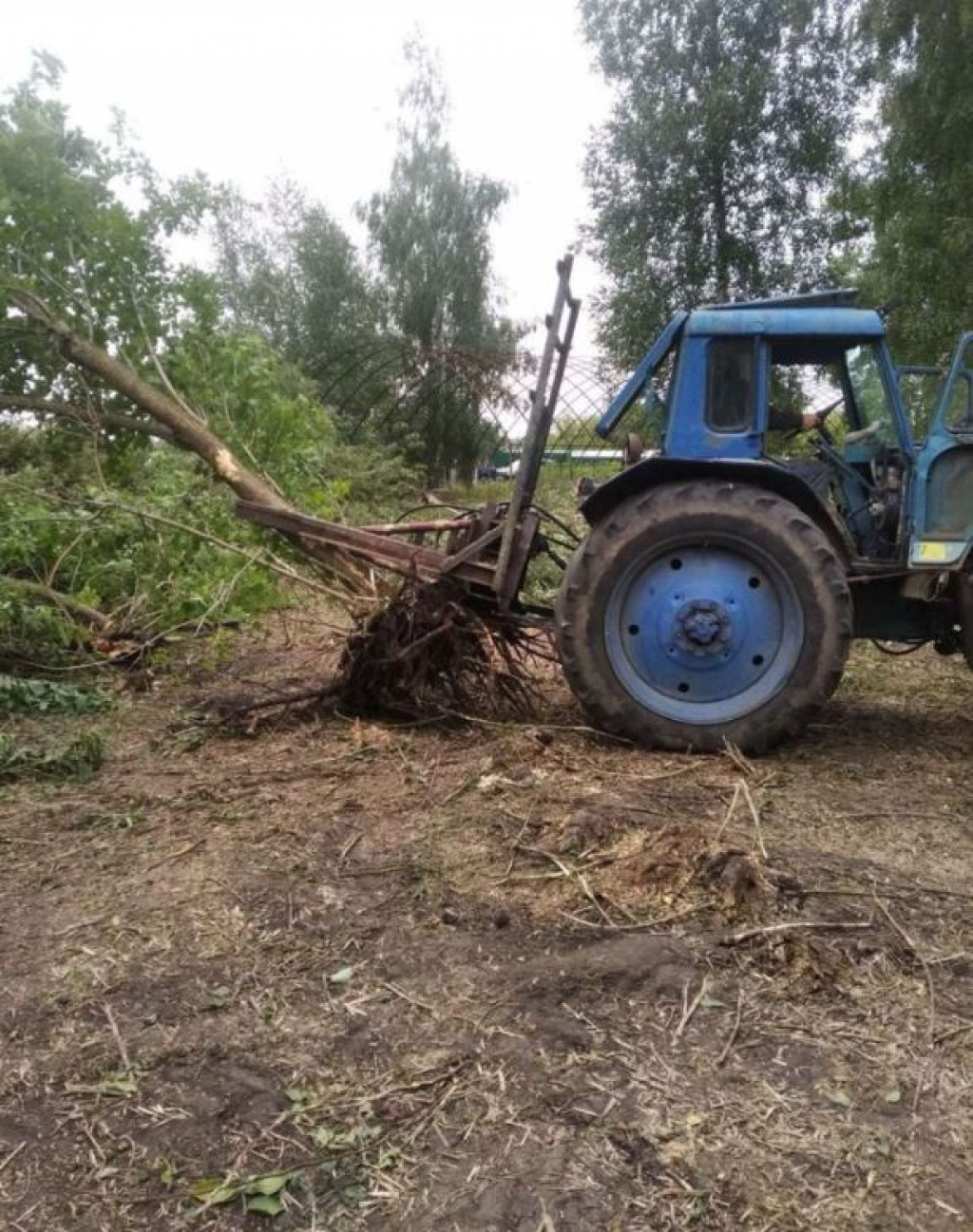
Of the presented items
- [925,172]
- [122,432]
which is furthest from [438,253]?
[122,432]

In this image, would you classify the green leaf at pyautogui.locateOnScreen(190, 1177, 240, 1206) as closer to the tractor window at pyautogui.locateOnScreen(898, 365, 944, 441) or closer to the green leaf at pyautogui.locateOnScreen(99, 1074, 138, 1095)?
the green leaf at pyautogui.locateOnScreen(99, 1074, 138, 1095)

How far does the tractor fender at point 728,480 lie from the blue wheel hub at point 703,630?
1.04ft

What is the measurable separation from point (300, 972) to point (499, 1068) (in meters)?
0.66

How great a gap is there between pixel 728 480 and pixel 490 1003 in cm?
290

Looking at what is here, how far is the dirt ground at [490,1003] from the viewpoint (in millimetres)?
1930

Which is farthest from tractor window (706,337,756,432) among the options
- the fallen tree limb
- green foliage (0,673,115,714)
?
the fallen tree limb

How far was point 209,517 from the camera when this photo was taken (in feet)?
20.3

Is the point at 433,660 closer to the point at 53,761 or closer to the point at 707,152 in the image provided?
the point at 53,761

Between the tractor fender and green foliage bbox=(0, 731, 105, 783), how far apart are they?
98.5 inches

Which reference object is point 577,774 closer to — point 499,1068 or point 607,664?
point 607,664

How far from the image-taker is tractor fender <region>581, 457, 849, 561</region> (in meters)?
4.64

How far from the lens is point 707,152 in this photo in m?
17.4

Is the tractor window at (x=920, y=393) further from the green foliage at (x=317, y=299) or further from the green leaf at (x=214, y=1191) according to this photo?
the green foliage at (x=317, y=299)

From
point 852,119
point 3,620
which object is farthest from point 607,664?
point 852,119
